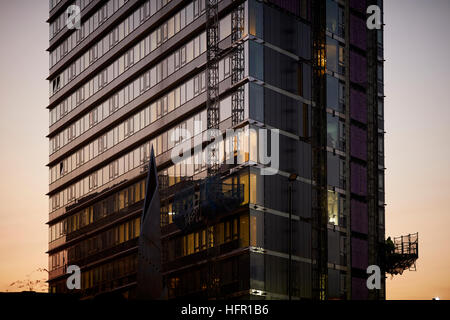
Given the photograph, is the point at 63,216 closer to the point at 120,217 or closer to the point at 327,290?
the point at 120,217

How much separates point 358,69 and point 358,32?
13.4 ft

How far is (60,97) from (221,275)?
51.2 meters

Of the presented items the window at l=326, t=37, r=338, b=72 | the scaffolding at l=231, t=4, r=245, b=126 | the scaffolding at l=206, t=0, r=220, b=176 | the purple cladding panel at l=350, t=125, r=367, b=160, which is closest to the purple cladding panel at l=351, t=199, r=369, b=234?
the purple cladding panel at l=350, t=125, r=367, b=160

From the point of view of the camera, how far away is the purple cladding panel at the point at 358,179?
105312 millimetres

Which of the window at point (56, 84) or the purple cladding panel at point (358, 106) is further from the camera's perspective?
the window at point (56, 84)

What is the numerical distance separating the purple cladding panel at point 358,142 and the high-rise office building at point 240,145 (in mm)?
175

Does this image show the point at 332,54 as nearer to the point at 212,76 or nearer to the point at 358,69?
the point at 358,69

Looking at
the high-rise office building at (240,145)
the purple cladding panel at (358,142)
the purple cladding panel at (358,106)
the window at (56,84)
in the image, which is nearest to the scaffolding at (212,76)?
the high-rise office building at (240,145)

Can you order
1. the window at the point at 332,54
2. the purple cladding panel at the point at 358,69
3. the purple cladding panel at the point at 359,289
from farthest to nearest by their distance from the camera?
the purple cladding panel at the point at 358,69
the window at the point at 332,54
the purple cladding panel at the point at 359,289

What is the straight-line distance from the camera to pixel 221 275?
95.6 metres

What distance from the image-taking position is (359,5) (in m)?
109

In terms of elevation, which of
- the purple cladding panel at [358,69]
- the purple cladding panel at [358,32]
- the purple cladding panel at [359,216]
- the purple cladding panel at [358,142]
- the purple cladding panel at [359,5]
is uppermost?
the purple cladding panel at [359,5]

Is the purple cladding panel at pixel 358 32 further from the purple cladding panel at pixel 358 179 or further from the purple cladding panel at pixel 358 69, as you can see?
the purple cladding panel at pixel 358 179

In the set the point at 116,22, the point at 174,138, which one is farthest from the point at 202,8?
the point at 116,22
